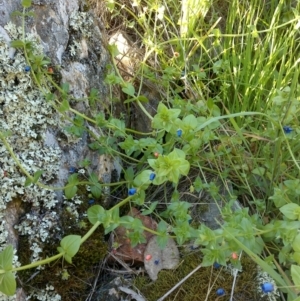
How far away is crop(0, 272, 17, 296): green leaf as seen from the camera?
35.7 inches

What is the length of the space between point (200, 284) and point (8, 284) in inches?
22.3

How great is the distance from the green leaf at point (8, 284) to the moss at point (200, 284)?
1.46 feet

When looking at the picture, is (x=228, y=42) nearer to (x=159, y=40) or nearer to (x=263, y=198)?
(x=159, y=40)

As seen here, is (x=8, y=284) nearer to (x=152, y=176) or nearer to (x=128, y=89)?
(x=152, y=176)

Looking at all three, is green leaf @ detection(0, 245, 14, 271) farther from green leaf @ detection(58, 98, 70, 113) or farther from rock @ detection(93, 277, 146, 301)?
green leaf @ detection(58, 98, 70, 113)

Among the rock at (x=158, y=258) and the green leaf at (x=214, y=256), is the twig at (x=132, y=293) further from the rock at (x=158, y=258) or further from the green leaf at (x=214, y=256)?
the green leaf at (x=214, y=256)

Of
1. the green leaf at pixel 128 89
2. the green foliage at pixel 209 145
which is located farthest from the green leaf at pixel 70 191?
the green leaf at pixel 128 89

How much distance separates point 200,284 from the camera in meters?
1.25

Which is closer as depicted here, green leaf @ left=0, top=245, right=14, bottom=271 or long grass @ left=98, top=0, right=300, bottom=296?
green leaf @ left=0, top=245, right=14, bottom=271

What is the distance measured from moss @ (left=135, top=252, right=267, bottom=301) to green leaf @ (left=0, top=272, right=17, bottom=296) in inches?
17.6

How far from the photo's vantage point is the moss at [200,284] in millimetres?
1239

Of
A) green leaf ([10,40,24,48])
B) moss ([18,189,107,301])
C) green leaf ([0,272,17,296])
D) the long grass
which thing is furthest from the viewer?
the long grass

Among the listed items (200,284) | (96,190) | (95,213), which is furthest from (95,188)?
(200,284)

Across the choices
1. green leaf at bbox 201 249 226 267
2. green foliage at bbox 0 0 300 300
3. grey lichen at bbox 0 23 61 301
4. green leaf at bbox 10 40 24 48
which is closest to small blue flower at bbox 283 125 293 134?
green foliage at bbox 0 0 300 300
